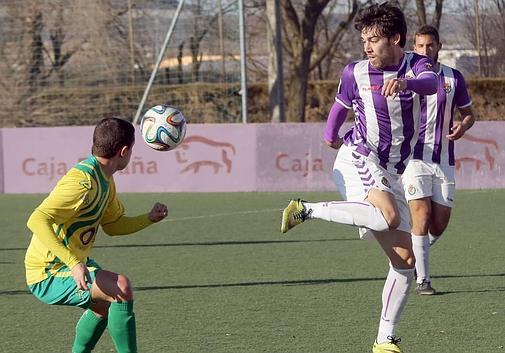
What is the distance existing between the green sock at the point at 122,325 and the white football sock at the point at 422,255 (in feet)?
10.9

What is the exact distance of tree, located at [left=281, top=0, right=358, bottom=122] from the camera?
78.1 ft

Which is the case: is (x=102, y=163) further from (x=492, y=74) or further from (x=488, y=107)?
(x=492, y=74)

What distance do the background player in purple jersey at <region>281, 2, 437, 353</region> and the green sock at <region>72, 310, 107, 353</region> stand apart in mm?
1266

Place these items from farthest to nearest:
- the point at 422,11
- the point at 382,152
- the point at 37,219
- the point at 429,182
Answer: the point at 422,11, the point at 429,182, the point at 382,152, the point at 37,219

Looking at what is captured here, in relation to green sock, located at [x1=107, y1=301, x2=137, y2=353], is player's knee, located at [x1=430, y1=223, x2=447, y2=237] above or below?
below

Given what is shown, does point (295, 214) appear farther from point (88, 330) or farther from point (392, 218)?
point (88, 330)

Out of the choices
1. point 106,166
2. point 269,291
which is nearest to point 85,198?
point 106,166

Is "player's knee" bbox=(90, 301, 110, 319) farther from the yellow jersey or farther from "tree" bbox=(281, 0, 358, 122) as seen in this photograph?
"tree" bbox=(281, 0, 358, 122)

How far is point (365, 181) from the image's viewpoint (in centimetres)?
613

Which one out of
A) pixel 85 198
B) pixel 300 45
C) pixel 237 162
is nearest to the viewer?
pixel 85 198

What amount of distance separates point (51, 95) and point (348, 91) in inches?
673

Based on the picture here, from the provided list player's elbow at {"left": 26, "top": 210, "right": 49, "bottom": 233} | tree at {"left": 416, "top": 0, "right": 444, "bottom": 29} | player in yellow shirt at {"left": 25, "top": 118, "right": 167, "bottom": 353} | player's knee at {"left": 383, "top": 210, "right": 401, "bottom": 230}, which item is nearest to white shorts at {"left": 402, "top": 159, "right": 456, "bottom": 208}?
player's knee at {"left": 383, "top": 210, "right": 401, "bottom": 230}

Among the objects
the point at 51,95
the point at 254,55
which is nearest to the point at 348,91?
the point at 51,95

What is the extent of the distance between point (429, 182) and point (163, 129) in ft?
7.38
